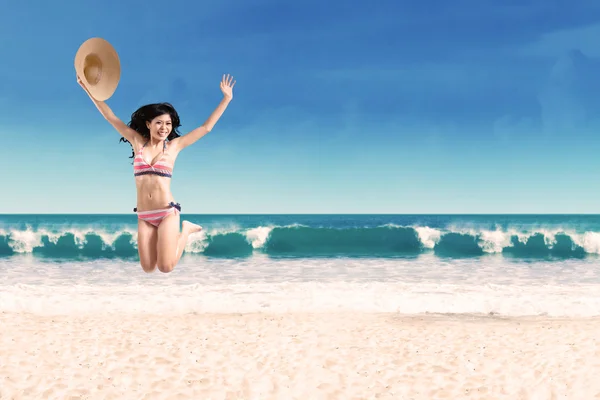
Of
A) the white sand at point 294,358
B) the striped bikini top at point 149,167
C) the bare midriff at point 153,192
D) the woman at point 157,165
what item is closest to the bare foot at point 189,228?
the woman at point 157,165

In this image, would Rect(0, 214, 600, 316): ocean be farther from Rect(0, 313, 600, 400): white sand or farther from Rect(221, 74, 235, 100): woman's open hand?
Rect(221, 74, 235, 100): woman's open hand

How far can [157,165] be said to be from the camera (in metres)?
4.09

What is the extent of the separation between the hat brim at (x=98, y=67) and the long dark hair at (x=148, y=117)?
0.42 meters

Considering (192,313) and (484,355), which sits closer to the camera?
(484,355)

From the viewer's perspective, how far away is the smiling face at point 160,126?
4.13 m

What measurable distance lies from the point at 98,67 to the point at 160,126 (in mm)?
651

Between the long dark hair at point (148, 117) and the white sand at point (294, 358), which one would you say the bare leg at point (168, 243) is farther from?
the white sand at point (294, 358)

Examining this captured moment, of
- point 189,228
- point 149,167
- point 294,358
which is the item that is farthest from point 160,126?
point 294,358

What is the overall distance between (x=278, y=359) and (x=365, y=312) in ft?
12.4

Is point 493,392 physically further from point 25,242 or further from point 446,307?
point 25,242

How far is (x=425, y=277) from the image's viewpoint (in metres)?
16.2

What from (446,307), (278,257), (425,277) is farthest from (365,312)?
(278,257)

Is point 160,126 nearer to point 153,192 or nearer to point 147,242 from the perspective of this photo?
point 153,192

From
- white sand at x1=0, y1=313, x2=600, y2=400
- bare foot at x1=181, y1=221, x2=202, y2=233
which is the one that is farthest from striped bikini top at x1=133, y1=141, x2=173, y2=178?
white sand at x1=0, y1=313, x2=600, y2=400
